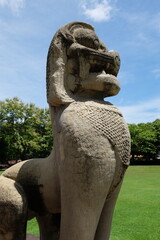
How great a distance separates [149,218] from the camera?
6.00 metres

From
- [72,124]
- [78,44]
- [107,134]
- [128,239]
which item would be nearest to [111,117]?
[107,134]

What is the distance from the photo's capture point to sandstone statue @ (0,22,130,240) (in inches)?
77.5

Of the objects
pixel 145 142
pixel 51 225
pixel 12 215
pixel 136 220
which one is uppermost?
pixel 145 142

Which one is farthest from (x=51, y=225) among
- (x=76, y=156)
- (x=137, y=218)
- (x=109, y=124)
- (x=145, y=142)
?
(x=145, y=142)

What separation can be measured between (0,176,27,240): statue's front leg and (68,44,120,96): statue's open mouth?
123cm

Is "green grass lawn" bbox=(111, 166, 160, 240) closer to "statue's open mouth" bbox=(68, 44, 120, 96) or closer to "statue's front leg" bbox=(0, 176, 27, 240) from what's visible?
"statue's front leg" bbox=(0, 176, 27, 240)

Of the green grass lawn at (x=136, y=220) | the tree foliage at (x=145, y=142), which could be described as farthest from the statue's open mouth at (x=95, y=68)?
the tree foliage at (x=145, y=142)

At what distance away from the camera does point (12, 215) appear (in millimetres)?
2121

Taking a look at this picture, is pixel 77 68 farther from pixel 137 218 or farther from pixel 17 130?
pixel 17 130

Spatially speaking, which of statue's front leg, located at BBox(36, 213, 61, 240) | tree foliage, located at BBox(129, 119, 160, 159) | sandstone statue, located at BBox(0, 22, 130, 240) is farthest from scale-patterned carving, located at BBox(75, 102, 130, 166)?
tree foliage, located at BBox(129, 119, 160, 159)

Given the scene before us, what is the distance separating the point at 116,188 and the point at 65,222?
55 cm

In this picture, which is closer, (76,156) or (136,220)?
(76,156)

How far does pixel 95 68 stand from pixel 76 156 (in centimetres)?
94

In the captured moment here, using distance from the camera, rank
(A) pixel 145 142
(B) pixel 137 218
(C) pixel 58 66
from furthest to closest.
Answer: (A) pixel 145 142
(B) pixel 137 218
(C) pixel 58 66
